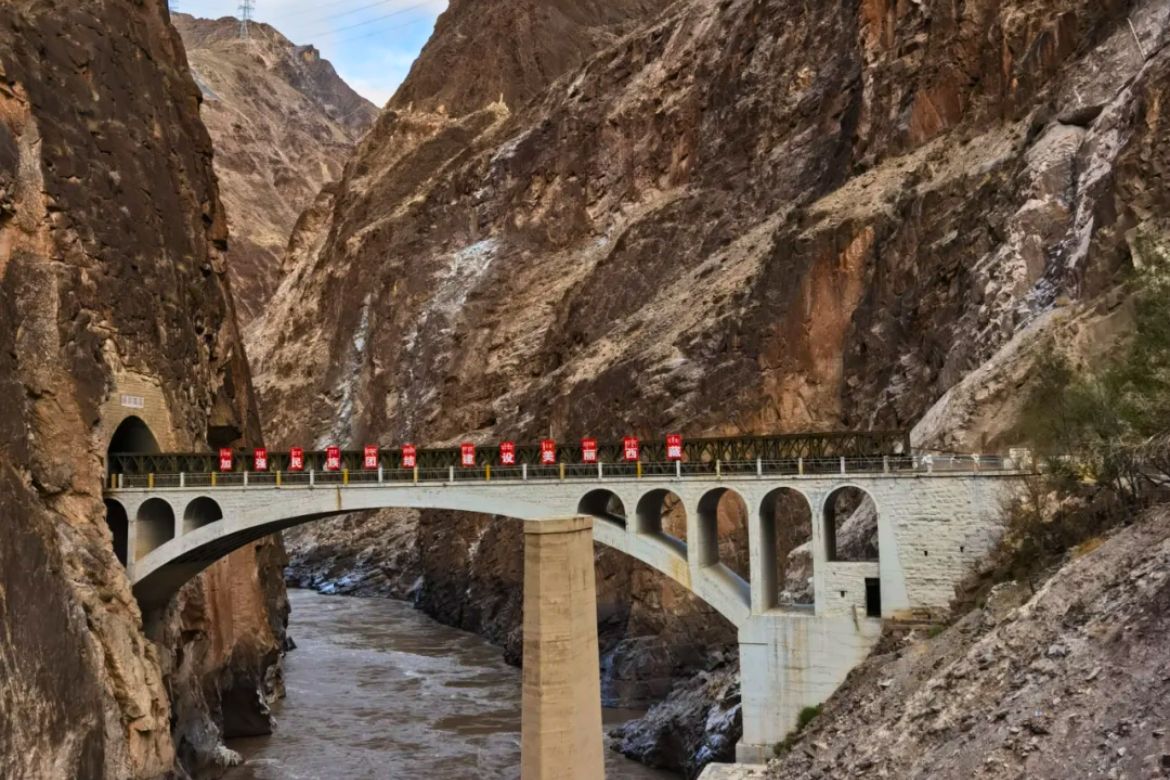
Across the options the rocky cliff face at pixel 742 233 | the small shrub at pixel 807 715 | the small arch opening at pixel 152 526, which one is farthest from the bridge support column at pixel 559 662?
the small arch opening at pixel 152 526

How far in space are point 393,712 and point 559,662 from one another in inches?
958

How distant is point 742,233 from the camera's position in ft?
227

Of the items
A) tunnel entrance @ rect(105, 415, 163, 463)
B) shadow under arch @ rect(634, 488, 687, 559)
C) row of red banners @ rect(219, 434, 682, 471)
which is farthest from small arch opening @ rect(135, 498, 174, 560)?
shadow under arch @ rect(634, 488, 687, 559)

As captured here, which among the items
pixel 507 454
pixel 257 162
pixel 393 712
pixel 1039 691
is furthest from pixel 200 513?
pixel 257 162

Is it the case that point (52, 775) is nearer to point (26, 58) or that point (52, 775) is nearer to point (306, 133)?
point (26, 58)

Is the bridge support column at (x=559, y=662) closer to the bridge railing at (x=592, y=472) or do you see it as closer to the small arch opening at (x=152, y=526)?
the bridge railing at (x=592, y=472)

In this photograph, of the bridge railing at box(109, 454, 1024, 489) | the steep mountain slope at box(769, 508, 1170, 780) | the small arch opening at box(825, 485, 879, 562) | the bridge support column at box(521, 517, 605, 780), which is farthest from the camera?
the small arch opening at box(825, 485, 879, 562)

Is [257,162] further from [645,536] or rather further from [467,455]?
[645,536]

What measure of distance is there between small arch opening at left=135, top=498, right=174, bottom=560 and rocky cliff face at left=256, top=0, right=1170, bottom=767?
955 inches

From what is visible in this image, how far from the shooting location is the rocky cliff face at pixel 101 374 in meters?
29.2

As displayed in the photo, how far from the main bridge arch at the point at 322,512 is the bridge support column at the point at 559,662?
8.51 metres

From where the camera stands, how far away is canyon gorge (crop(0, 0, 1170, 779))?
1067 inches

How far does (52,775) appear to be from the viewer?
27.5 meters

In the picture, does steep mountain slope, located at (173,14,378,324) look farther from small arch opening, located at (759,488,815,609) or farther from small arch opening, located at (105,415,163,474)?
small arch opening, located at (759,488,815,609)
